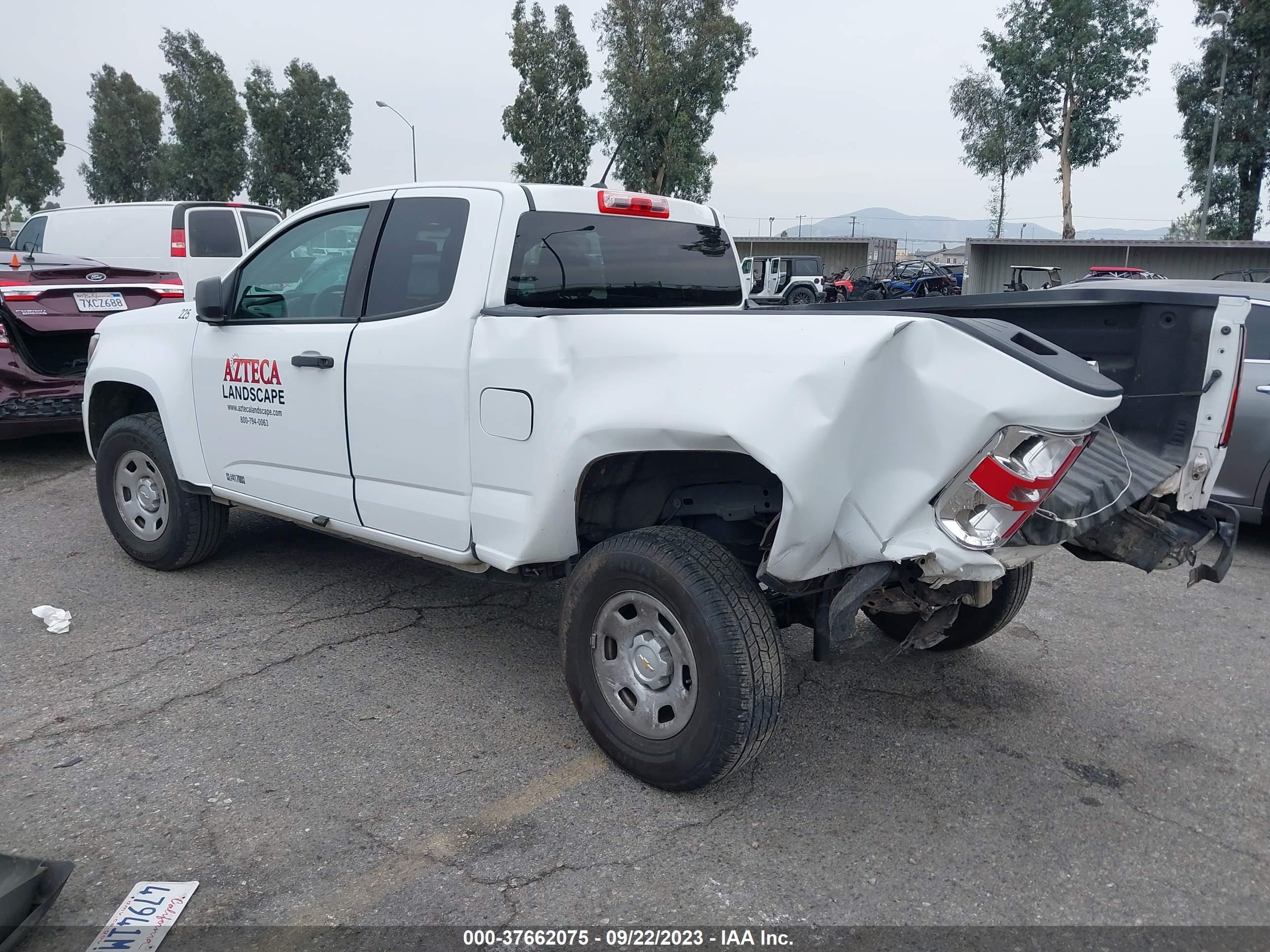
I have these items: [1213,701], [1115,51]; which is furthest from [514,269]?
[1115,51]

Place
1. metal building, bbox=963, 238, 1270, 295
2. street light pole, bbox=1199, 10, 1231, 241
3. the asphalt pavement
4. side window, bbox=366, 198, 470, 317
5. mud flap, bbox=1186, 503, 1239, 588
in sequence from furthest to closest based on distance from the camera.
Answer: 1. metal building, bbox=963, 238, 1270, 295
2. street light pole, bbox=1199, 10, 1231, 241
3. side window, bbox=366, 198, 470, 317
4. mud flap, bbox=1186, 503, 1239, 588
5. the asphalt pavement

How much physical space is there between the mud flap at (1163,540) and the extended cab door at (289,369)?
292 cm

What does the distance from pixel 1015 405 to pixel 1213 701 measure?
8.16ft

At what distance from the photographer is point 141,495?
531 cm

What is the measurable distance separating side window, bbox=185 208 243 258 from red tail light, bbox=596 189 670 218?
906 centimetres

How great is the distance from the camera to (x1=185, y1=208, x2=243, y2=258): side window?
460 inches

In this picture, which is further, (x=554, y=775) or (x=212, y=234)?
(x=212, y=234)

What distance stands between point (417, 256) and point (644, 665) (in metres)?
1.88

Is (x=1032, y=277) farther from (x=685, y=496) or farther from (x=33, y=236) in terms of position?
(x=685, y=496)

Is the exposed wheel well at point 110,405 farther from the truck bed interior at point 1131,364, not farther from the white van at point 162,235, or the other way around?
Answer: the white van at point 162,235

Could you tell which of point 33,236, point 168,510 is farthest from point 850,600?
point 33,236

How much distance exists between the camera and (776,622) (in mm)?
3359

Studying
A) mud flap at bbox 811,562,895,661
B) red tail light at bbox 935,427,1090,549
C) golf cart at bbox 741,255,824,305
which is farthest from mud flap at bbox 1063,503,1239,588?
golf cart at bbox 741,255,824,305

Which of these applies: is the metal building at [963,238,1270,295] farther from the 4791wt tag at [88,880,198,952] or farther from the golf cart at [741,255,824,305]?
the 4791wt tag at [88,880,198,952]
